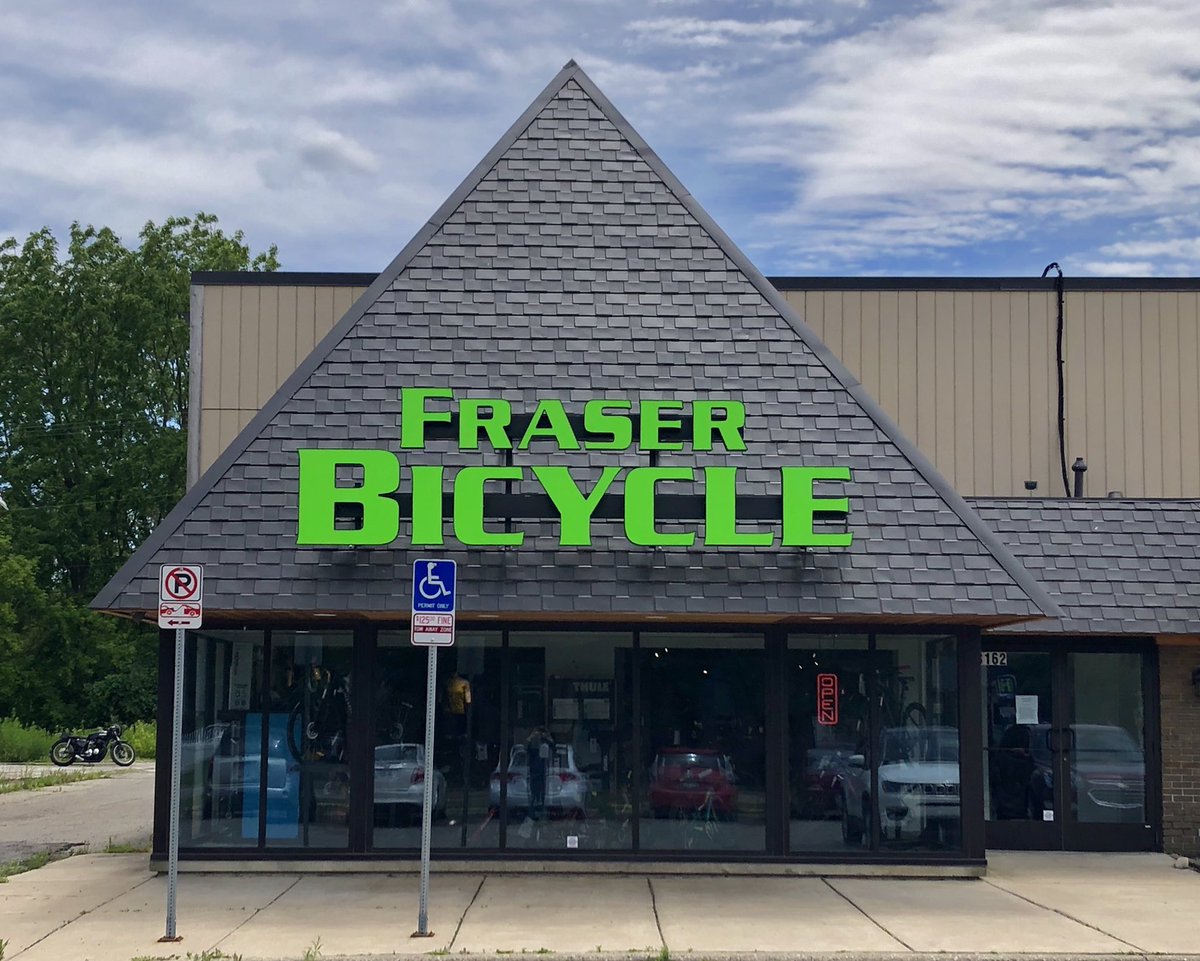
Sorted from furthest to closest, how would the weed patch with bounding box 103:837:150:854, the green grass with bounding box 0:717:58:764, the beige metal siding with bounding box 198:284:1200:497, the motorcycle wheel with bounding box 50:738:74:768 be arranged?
the green grass with bounding box 0:717:58:764 < the motorcycle wheel with bounding box 50:738:74:768 < the beige metal siding with bounding box 198:284:1200:497 < the weed patch with bounding box 103:837:150:854

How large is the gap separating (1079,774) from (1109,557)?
2.81 meters

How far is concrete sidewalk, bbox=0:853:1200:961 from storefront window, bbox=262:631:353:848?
0.59m

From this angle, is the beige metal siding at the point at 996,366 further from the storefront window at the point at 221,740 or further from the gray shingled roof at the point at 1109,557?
the storefront window at the point at 221,740

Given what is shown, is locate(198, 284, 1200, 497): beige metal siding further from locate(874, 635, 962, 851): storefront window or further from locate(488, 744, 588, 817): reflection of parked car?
locate(488, 744, 588, 817): reflection of parked car

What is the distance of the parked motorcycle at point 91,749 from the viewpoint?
35438mm

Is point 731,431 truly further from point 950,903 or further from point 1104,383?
point 1104,383

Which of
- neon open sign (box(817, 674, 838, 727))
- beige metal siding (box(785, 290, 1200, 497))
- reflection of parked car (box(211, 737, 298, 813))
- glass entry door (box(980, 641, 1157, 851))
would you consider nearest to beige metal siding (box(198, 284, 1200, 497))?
beige metal siding (box(785, 290, 1200, 497))

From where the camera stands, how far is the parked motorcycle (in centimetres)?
3544

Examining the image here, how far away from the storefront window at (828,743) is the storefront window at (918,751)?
0.21 metres

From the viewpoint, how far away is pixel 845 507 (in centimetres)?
1466

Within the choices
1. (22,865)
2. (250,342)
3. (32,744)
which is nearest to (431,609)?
(22,865)

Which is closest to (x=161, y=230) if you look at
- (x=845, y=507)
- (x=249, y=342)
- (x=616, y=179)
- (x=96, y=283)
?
(x=96, y=283)

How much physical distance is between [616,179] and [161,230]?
127 ft

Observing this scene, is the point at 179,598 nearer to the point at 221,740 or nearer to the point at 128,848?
the point at 221,740
